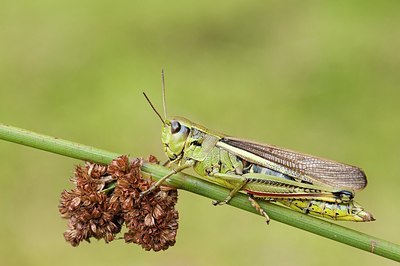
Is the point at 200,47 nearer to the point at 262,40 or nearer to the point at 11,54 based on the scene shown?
the point at 262,40

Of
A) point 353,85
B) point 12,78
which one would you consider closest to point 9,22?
point 12,78

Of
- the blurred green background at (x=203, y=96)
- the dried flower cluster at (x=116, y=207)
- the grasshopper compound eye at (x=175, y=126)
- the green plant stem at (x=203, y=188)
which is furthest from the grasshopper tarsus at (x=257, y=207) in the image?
the blurred green background at (x=203, y=96)

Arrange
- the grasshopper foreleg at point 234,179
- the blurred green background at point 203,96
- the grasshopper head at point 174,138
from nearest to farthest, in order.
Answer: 1. the grasshopper foreleg at point 234,179
2. the grasshopper head at point 174,138
3. the blurred green background at point 203,96

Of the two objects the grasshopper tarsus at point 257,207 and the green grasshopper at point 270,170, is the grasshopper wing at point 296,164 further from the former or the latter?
Answer: the grasshopper tarsus at point 257,207

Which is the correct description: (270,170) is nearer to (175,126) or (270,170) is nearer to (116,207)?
(175,126)

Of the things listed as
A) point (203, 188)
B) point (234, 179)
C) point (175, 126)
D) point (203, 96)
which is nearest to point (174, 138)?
point (175, 126)
